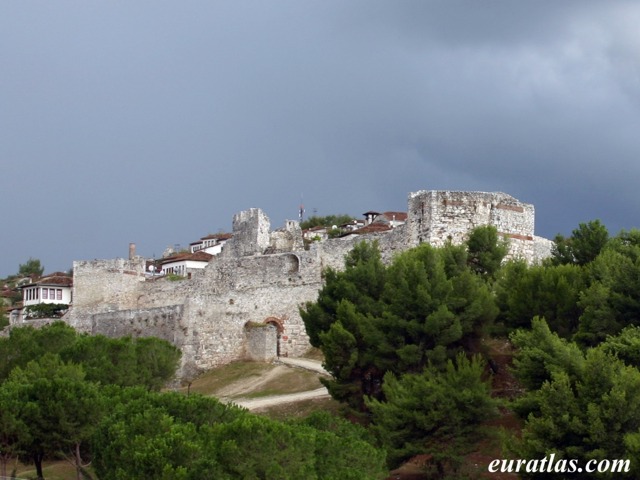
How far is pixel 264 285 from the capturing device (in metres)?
56.4

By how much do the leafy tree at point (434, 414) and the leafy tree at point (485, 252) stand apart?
12.3 m

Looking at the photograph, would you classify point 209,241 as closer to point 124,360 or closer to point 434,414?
point 124,360

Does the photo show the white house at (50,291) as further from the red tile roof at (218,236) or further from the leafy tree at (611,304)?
the leafy tree at (611,304)

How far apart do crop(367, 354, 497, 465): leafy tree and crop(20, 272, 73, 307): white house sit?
4868 cm

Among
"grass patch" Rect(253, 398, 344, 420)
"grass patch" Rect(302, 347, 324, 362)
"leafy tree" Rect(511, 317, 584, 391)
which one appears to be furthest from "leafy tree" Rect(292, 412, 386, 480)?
"grass patch" Rect(302, 347, 324, 362)

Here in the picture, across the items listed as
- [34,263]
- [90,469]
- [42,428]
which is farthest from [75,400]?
[34,263]

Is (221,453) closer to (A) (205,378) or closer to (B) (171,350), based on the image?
(B) (171,350)

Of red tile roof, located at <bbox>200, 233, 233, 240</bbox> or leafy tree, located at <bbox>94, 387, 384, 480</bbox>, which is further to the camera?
red tile roof, located at <bbox>200, 233, 233, 240</bbox>

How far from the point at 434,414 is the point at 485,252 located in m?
14.7

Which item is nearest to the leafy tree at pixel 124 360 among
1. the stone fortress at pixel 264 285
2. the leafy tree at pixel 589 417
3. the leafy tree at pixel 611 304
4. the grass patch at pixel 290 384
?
the grass patch at pixel 290 384

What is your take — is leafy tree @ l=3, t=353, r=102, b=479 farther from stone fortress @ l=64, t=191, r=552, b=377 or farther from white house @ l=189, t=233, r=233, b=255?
white house @ l=189, t=233, r=233, b=255

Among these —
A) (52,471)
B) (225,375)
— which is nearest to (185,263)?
(225,375)

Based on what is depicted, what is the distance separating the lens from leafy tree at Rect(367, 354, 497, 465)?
32.6 meters

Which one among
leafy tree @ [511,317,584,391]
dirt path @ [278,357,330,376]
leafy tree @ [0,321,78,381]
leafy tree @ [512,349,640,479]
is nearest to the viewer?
leafy tree @ [512,349,640,479]
